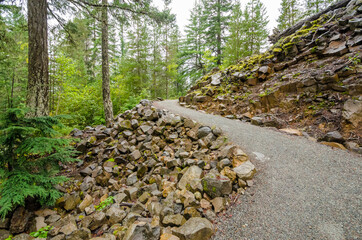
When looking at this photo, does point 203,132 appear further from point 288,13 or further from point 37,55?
point 288,13

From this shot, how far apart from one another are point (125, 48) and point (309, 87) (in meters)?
14.5

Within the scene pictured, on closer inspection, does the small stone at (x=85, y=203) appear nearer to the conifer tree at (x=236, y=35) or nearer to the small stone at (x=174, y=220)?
the small stone at (x=174, y=220)

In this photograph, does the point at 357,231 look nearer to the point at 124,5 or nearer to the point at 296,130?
the point at 296,130

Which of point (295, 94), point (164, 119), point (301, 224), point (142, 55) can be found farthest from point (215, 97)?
point (142, 55)

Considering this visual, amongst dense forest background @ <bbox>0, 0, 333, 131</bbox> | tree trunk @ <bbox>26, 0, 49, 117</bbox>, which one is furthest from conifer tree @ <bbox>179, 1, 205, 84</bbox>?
tree trunk @ <bbox>26, 0, 49, 117</bbox>

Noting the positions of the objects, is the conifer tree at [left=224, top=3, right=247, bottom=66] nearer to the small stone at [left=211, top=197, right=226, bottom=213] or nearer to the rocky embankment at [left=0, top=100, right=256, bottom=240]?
the rocky embankment at [left=0, top=100, right=256, bottom=240]

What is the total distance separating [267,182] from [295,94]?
479 centimetres

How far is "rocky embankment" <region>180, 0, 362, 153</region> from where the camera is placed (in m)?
4.15

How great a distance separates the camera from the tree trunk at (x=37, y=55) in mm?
4184

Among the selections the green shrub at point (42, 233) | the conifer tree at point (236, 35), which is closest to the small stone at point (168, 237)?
the green shrub at point (42, 233)

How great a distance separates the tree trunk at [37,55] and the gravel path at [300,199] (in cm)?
591

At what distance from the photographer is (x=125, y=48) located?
45.1ft

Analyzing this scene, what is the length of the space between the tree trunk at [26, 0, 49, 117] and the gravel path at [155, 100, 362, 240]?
5910 mm

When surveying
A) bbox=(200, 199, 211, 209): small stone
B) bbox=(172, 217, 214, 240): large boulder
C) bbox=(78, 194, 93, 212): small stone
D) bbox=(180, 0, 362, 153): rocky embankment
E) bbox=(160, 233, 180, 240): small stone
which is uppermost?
bbox=(180, 0, 362, 153): rocky embankment
